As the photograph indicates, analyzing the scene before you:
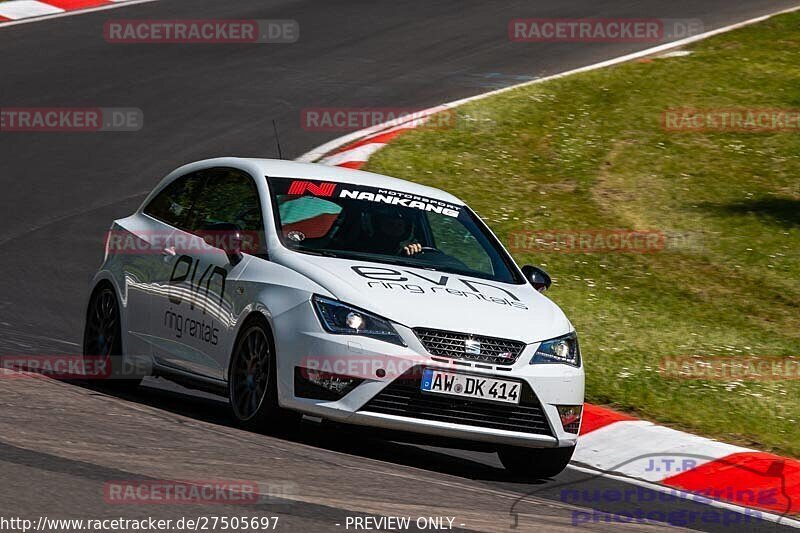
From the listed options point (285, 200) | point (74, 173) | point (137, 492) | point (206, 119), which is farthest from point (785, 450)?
point (206, 119)

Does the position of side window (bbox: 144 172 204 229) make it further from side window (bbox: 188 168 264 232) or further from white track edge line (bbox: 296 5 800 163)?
white track edge line (bbox: 296 5 800 163)

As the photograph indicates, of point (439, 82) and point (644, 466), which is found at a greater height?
point (439, 82)

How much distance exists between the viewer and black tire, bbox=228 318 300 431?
7.50 m

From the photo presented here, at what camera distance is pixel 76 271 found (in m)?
12.6

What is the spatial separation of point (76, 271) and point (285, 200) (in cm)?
479

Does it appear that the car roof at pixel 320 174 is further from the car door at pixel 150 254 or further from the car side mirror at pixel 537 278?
the car side mirror at pixel 537 278

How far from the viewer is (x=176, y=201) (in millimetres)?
9219

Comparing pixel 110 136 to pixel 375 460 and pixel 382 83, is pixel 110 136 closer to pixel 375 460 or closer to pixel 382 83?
pixel 382 83

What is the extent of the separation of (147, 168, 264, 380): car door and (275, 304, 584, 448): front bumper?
74 centimetres

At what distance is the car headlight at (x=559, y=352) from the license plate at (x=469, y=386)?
0.73 ft

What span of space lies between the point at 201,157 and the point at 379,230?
7.76 meters
